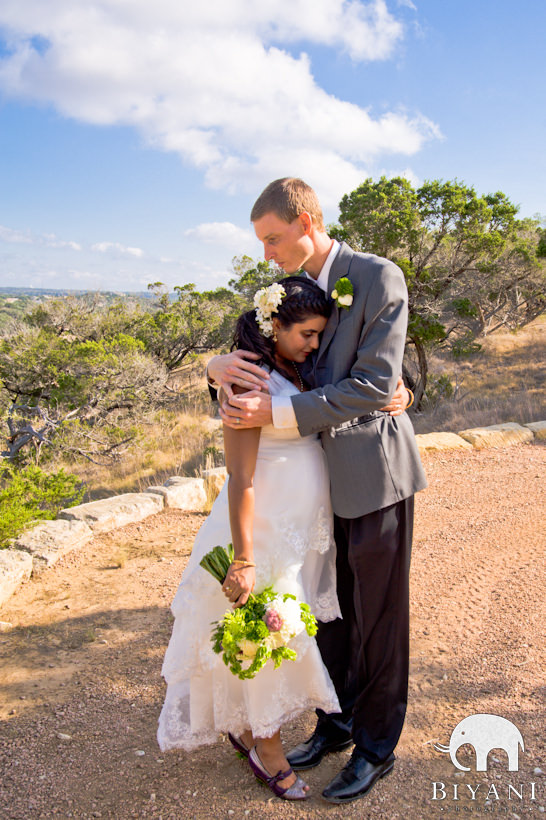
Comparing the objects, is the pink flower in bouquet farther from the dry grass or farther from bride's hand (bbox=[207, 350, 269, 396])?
the dry grass

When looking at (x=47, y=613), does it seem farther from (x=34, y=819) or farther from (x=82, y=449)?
(x=82, y=449)

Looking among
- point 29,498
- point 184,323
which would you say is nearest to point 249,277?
point 184,323

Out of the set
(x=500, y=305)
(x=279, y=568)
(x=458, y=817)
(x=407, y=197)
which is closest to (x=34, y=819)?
(x=279, y=568)

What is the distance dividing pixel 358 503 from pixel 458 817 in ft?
3.88

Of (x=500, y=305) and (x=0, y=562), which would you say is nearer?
(x=0, y=562)

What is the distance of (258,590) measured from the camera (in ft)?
6.86

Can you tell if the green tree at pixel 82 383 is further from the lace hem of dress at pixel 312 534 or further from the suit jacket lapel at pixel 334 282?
the suit jacket lapel at pixel 334 282

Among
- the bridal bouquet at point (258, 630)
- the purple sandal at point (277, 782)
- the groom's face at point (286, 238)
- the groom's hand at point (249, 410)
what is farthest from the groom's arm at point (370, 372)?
the purple sandal at point (277, 782)

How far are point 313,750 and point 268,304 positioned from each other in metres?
1.86

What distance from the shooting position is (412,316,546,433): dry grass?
365 inches

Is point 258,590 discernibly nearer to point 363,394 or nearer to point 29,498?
point 363,394

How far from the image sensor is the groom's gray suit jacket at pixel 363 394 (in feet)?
6.39

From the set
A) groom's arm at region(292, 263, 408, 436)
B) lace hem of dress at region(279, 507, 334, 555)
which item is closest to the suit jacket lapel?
groom's arm at region(292, 263, 408, 436)

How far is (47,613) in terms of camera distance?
12.3 feet
